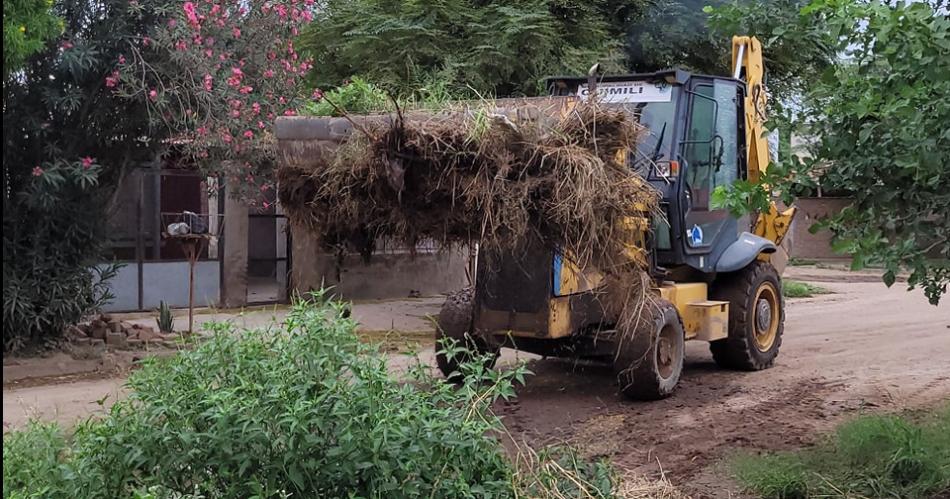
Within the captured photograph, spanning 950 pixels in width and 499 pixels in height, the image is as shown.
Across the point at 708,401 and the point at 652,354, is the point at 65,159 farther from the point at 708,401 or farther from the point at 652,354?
the point at 708,401

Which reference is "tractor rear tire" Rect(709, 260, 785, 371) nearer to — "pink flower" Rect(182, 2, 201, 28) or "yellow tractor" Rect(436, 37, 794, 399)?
"yellow tractor" Rect(436, 37, 794, 399)

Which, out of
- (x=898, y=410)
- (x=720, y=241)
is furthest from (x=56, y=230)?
(x=898, y=410)

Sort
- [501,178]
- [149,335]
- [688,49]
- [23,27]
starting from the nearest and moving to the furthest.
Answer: [501,178]
[23,27]
[149,335]
[688,49]

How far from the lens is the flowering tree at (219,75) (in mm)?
9219

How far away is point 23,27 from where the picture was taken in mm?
6910

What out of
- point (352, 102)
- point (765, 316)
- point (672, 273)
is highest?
point (352, 102)

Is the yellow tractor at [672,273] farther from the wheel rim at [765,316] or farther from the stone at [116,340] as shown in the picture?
the stone at [116,340]

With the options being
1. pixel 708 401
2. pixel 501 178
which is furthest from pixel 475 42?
pixel 501 178

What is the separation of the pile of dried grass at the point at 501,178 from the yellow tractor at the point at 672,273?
1.01 ft

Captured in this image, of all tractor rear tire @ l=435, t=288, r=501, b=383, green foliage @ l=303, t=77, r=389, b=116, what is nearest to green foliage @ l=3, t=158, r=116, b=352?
green foliage @ l=303, t=77, r=389, b=116

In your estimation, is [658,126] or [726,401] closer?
[726,401]

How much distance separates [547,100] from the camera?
6.99 m

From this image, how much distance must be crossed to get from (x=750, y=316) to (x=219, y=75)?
5.58 meters

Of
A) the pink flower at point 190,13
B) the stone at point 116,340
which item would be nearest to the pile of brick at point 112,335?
the stone at point 116,340
